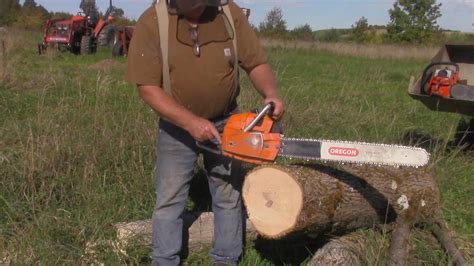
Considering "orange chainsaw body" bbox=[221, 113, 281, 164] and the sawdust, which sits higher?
"orange chainsaw body" bbox=[221, 113, 281, 164]

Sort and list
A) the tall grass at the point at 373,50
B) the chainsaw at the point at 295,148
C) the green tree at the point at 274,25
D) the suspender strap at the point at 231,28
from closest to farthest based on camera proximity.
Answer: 1. the chainsaw at the point at 295,148
2. the suspender strap at the point at 231,28
3. the tall grass at the point at 373,50
4. the green tree at the point at 274,25

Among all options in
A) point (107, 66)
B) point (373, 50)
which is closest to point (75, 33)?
point (107, 66)

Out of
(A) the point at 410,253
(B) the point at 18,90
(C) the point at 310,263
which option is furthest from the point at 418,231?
(B) the point at 18,90

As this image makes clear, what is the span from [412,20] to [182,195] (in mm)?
56163

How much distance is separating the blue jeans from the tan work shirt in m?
0.23

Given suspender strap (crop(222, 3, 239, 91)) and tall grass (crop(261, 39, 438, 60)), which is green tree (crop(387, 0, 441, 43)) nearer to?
tall grass (crop(261, 39, 438, 60))

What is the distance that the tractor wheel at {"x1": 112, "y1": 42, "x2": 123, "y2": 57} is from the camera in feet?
67.6

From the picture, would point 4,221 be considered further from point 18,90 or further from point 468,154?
point 18,90

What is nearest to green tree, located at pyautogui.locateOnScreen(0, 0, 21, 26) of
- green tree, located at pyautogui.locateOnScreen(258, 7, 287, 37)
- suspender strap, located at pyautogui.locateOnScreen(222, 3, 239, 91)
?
green tree, located at pyautogui.locateOnScreen(258, 7, 287, 37)

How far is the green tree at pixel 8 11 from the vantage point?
166 feet

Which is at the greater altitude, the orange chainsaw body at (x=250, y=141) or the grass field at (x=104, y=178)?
the orange chainsaw body at (x=250, y=141)

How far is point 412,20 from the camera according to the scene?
186 feet

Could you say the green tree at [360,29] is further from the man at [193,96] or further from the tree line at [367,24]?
the man at [193,96]

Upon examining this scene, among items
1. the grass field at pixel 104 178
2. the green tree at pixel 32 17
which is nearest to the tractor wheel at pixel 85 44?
the grass field at pixel 104 178
